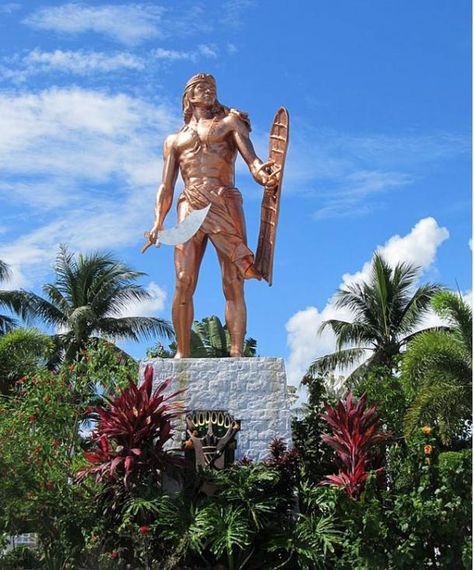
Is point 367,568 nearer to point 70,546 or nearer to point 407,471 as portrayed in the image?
point 407,471

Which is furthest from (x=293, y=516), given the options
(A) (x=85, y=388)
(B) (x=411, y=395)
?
(B) (x=411, y=395)

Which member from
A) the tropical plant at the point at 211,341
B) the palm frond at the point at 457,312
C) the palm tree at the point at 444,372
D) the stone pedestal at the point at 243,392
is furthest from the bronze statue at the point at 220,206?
the tropical plant at the point at 211,341

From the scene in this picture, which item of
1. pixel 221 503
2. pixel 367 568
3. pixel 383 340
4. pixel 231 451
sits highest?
pixel 383 340

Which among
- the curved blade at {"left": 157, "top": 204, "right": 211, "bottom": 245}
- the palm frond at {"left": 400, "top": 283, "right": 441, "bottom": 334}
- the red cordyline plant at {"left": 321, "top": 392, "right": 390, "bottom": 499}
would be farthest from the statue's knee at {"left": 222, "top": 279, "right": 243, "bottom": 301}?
the palm frond at {"left": 400, "top": 283, "right": 441, "bottom": 334}

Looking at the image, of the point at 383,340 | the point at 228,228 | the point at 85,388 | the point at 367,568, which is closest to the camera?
the point at 367,568

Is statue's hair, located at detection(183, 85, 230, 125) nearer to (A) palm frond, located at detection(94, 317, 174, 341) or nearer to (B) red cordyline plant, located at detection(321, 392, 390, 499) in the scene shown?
(B) red cordyline plant, located at detection(321, 392, 390, 499)

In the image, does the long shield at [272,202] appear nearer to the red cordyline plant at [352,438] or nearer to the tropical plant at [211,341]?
the red cordyline plant at [352,438]

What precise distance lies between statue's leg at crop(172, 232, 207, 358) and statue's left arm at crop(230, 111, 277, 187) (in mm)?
858

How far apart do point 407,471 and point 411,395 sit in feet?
23.5

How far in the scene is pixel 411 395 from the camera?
1480cm

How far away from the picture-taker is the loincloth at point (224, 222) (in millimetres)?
9867

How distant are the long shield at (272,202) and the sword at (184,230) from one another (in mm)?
646

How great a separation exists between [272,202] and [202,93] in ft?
4.69

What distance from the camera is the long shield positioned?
32.5ft
